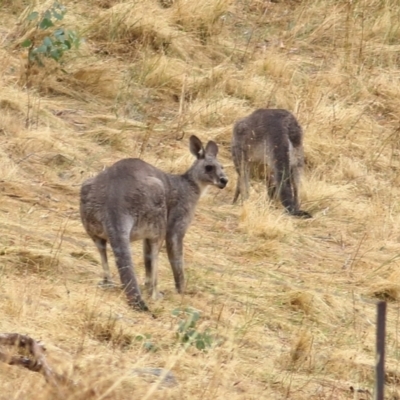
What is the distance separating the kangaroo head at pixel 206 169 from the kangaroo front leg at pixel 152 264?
1.08 meters

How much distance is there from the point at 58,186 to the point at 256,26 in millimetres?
5285

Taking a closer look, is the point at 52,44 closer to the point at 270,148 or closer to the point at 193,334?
the point at 270,148

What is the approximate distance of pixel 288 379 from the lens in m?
6.53

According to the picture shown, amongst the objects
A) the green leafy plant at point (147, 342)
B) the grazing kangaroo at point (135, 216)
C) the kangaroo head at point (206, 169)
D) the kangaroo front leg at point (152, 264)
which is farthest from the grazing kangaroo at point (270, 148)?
the green leafy plant at point (147, 342)

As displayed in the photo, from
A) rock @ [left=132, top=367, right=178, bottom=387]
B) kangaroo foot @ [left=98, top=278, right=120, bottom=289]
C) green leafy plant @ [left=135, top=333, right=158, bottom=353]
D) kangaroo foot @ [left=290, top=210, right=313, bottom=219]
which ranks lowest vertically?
kangaroo foot @ [left=290, top=210, right=313, bottom=219]

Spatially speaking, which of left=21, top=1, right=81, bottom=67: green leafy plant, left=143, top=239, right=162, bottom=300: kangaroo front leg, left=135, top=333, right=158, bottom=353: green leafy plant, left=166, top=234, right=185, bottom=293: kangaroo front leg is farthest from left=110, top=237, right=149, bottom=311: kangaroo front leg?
left=21, top=1, right=81, bottom=67: green leafy plant

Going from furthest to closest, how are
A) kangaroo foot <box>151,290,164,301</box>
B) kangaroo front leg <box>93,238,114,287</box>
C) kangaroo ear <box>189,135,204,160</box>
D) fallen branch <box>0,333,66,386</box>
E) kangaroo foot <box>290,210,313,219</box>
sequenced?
1. kangaroo foot <box>290,210,313,219</box>
2. kangaroo ear <box>189,135,204,160</box>
3. kangaroo foot <box>151,290,164,301</box>
4. kangaroo front leg <box>93,238,114,287</box>
5. fallen branch <box>0,333,66,386</box>

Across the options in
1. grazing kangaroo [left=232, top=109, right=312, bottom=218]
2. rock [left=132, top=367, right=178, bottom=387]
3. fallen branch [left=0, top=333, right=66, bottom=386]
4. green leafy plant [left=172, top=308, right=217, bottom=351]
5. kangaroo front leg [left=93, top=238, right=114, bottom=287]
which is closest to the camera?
fallen branch [left=0, top=333, right=66, bottom=386]

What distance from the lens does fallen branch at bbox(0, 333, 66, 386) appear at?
15.5 ft

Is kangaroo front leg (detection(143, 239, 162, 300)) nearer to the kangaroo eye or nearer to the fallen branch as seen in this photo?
the kangaroo eye

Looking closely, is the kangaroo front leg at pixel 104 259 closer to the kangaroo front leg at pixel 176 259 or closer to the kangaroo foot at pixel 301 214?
the kangaroo front leg at pixel 176 259

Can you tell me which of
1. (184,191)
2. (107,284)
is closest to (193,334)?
(107,284)

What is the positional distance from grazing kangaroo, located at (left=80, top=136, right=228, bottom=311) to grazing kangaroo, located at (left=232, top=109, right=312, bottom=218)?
7.32 feet

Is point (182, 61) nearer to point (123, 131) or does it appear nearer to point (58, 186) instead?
point (123, 131)
